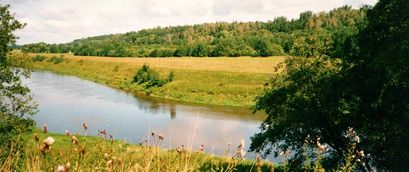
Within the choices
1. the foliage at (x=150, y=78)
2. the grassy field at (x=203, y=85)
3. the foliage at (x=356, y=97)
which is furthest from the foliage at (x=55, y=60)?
the foliage at (x=356, y=97)

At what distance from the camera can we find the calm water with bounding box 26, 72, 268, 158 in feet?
139

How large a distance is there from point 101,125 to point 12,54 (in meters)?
24.9

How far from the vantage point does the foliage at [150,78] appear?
78.9m

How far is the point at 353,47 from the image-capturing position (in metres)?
19.2

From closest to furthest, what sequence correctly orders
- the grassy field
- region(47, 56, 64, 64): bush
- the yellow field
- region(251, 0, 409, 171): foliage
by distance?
region(251, 0, 409, 171): foliage → the grassy field → the yellow field → region(47, 56, 64, 64): bush

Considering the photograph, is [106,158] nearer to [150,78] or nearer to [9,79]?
[9,79]

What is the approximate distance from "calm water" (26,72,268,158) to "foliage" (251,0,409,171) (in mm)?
14937

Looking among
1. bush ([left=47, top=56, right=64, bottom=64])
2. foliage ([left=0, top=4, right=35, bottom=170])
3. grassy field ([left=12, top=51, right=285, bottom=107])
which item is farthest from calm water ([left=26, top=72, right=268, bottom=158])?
bush ([left=47, top=56, right=64, bottom=64])

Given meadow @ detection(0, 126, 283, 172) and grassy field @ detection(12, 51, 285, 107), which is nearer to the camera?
meadow @ detection(0, 126, 283, 172)

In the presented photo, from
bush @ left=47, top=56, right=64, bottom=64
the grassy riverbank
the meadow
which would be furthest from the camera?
bush @ left=47, top=56, right=64, bottom=64

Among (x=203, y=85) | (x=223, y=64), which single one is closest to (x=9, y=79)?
A: (x=203, y=85)

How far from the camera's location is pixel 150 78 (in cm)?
8131

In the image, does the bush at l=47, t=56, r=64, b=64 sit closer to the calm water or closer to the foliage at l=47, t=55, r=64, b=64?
the foliage at l=47, t=55, r=64, b=64

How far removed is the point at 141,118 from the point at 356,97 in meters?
37.4
